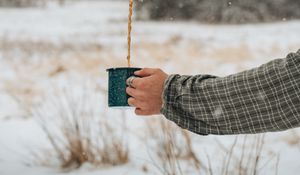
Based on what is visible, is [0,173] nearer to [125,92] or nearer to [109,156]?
[109,156]

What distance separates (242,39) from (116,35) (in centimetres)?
392

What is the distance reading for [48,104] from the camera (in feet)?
18.6

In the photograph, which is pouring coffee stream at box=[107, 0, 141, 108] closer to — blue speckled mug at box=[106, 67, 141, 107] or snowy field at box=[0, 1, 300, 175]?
blue speckled mug at box=[106, 67, 141, 107]

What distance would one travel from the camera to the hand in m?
1.51

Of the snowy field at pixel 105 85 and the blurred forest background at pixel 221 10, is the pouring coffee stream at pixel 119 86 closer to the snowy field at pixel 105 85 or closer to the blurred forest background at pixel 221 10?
the snowy field at pixel 105 85

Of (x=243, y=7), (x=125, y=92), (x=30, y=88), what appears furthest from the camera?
(x=243, y=7)

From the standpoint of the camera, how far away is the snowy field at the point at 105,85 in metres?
3.10

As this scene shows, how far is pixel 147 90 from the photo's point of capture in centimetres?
152

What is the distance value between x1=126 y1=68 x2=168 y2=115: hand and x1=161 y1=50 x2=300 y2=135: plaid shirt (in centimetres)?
3

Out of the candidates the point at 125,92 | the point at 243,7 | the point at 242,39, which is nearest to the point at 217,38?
the point at 242,39

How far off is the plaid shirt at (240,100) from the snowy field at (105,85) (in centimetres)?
74

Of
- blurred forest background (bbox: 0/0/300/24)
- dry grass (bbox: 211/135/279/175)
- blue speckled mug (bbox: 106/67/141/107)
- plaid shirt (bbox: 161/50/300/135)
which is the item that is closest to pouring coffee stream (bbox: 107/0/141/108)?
blue speckled mug (bbox: 106/67/141/107)

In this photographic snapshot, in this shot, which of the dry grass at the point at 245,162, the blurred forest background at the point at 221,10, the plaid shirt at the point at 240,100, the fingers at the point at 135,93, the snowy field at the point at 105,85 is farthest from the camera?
the blurred forest background at the point at 221,10

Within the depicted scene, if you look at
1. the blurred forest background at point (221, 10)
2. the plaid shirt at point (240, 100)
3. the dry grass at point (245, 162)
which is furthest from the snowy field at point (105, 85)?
the blurred forest background at point (221, 10)
